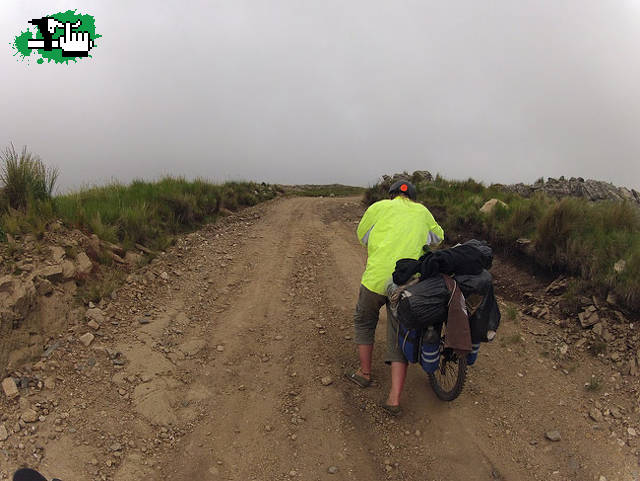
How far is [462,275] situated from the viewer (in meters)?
3.27

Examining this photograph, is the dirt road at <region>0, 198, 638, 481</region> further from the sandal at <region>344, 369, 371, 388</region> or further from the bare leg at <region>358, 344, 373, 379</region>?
the bare leg at <region>358, 344, 373, 379</region>

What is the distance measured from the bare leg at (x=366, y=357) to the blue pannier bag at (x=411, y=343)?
0.60 metres

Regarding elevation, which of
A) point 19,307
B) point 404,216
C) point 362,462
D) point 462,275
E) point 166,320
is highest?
point 404,216

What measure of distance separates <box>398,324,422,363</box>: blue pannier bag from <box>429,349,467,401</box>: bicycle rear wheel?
14.8 inches

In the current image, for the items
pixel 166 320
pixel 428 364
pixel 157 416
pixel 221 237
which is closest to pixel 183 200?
pixel 221 237

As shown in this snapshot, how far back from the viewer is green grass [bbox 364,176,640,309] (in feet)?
16.3

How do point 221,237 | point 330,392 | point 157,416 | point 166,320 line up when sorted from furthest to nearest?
point 221,237 → point 166,320 → point 330,392 → point 157,416

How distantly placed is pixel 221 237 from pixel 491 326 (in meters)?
6.32

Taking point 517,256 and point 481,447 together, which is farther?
point 517,256

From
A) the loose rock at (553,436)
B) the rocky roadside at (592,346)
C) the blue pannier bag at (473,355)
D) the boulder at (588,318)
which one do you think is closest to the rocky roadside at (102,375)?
the blue pannier bag at (473,355)

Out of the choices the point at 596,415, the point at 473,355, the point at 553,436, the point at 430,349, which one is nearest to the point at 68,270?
the point at 430,349

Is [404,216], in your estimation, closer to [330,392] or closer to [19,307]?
[330,392]

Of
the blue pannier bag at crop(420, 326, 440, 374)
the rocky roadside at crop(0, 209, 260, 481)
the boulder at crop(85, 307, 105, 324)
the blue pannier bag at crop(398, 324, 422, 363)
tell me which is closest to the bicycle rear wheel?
the blue pannier bag at crop(420, 326, 440, 374)

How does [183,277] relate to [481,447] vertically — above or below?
above
